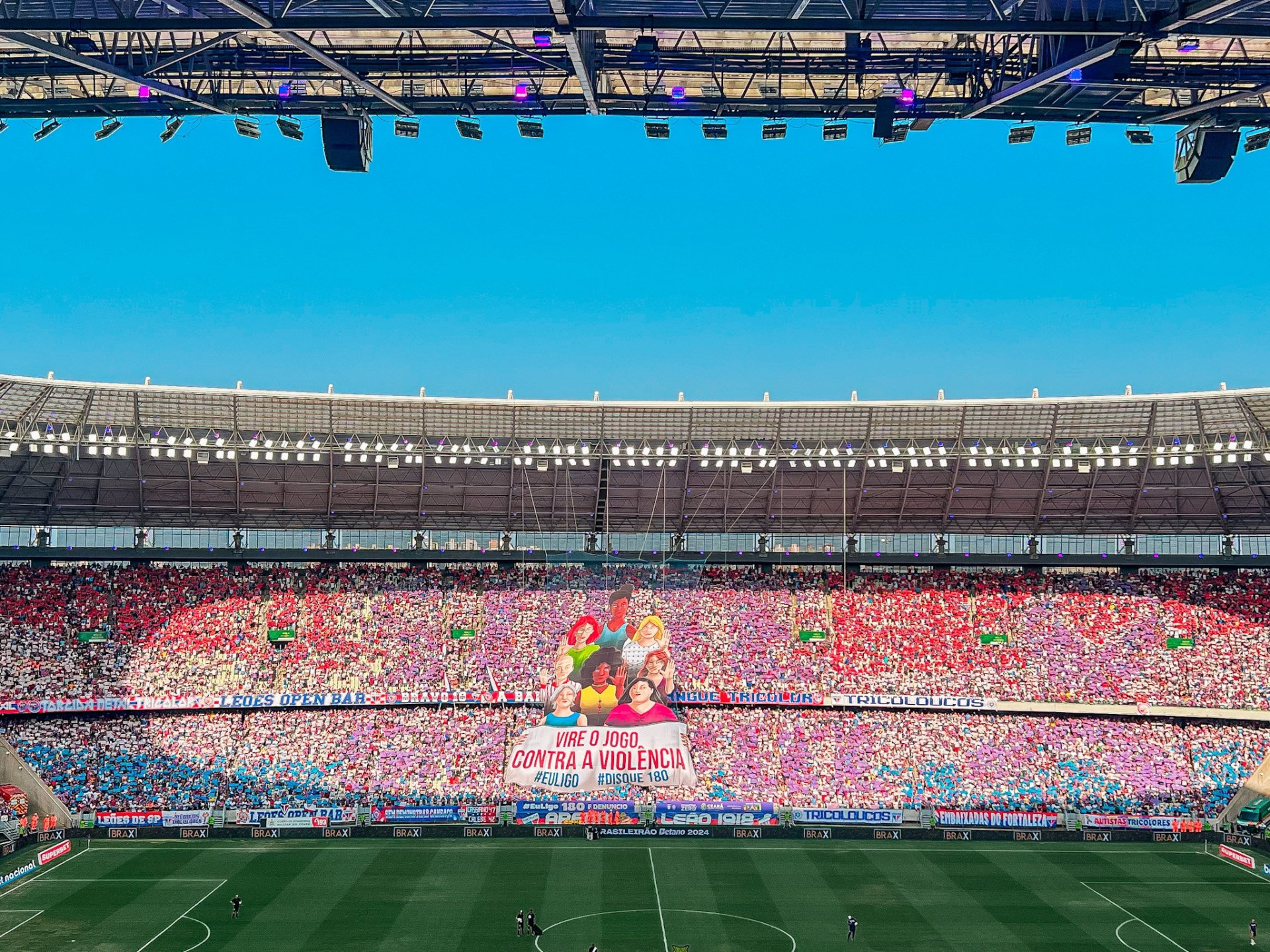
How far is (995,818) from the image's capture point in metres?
50.9

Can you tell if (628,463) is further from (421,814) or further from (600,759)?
(421,814)

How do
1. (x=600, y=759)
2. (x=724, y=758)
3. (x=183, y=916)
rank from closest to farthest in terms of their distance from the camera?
(x=183, y=916)
(x=600, y=759)
(x=724, y=758)

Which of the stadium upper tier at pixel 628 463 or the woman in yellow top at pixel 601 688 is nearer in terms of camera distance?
the woman in yellow top at pixel 601 688

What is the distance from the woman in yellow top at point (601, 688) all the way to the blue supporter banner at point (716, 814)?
571cm

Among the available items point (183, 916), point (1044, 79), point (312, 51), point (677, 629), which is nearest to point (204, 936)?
point (183, 916)

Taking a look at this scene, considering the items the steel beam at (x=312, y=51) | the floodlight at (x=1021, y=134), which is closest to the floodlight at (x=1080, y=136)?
the floodlight at (x=1021, y=134)

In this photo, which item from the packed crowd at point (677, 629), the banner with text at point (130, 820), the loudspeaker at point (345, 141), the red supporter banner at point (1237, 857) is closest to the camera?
the loudspeaker at point (345, 141)

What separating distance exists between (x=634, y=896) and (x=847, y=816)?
1388cm

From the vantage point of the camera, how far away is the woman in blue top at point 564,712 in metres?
55.3

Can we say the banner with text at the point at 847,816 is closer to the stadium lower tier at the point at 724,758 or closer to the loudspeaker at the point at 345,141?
the stadium lower tier at the point at 724,758

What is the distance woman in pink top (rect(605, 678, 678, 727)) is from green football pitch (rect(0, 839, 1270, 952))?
6.58 meters

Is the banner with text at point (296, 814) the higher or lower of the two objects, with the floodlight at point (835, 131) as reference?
lower

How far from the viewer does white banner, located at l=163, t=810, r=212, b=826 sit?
165 ft

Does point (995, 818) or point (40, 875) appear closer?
point (40, 875)
